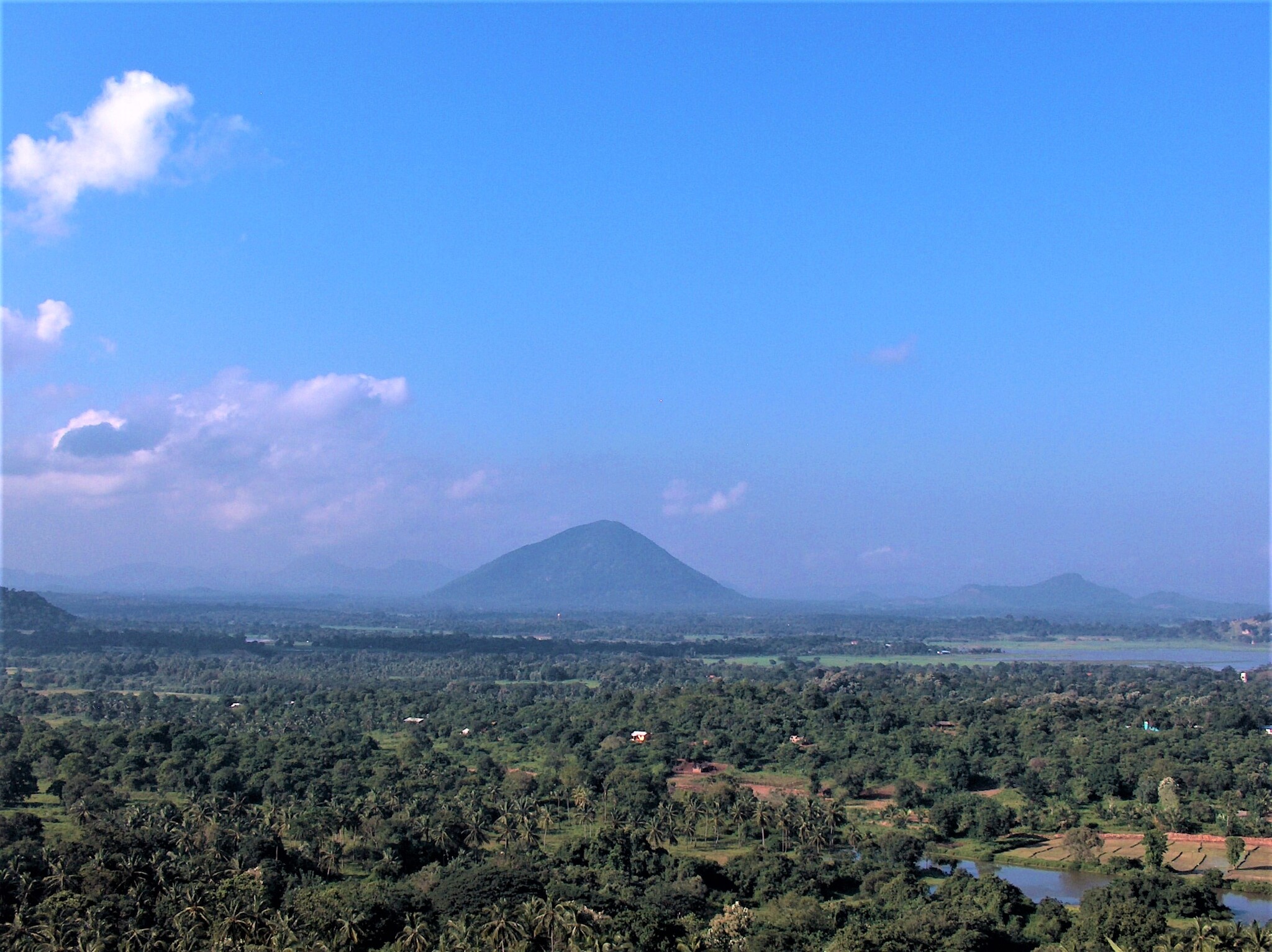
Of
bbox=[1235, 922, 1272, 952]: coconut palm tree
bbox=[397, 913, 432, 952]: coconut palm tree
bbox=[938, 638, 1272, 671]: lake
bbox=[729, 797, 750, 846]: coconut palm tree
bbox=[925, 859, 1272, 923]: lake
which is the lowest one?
bbox=[938, 638, 1272, 671]: lake

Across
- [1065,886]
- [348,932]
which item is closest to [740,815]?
[1065,886]

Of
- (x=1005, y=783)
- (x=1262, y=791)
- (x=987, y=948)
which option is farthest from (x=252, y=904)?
(x=1262, y=791)

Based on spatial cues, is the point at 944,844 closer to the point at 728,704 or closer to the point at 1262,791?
the point at 1262,791

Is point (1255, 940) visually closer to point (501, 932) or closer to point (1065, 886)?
point (1065, 886)

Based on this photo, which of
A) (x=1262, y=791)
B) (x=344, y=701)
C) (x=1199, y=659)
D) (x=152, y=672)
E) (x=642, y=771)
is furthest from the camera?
(x=1199, y=659)

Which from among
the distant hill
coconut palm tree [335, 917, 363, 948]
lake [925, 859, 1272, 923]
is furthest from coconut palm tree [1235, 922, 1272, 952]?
the distant hill

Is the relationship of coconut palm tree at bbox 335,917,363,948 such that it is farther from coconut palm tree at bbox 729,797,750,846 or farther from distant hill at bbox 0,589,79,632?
distant hill at bbox 0,589,79,632
